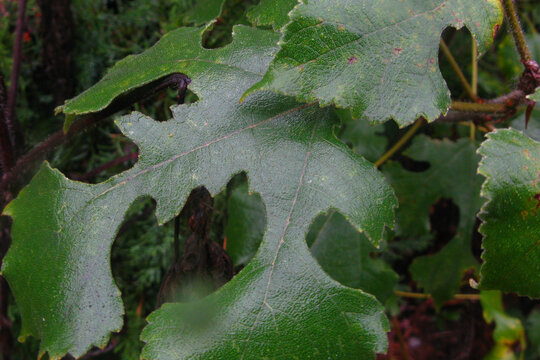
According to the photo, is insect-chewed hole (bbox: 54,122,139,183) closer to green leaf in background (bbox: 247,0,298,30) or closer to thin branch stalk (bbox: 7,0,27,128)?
thin branch stalk (bbox: 7,0,27,128)

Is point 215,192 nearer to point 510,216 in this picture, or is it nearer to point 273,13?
point 273,13

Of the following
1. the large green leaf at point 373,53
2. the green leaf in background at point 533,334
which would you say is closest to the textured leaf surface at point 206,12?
the large green leaf at point 373,53

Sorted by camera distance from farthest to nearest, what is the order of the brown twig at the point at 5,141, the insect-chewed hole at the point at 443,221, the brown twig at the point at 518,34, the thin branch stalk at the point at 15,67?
1. the insect-chewed hole at the point at 443,221
2. the thin branch stalk at the point at 15,67
3. the brown twig at the point at 5,141
4. the brown twig at the point at 518,34

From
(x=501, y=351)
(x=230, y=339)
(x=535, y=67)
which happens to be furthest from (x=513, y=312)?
(x=230, y=339)

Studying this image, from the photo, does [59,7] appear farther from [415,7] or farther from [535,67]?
[535,67]

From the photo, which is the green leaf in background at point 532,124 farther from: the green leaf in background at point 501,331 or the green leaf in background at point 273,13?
the green leaf in background at point 273,13

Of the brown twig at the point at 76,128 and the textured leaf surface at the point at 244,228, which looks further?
the textured leaf surface at the point at 244,228
